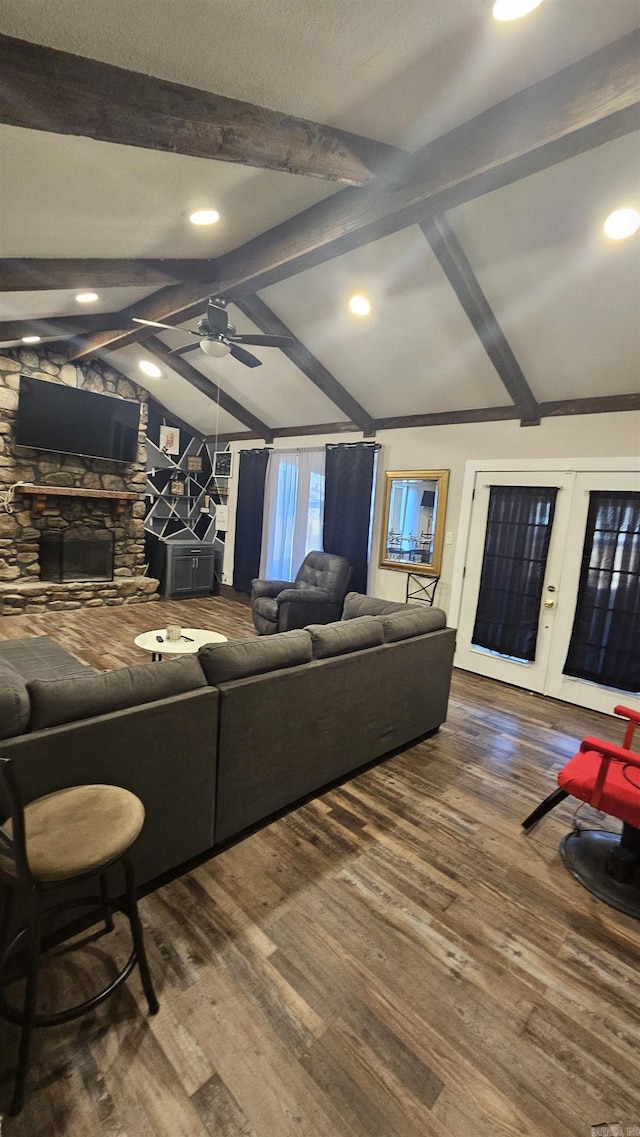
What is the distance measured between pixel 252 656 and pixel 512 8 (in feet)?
8.24

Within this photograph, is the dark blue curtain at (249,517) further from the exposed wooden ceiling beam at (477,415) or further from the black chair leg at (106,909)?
the black chair leg at (106,909)

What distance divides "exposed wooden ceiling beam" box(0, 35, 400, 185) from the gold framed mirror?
3.26 m

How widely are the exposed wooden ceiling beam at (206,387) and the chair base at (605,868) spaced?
605 centimetres

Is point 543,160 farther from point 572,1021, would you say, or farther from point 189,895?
point 189,895

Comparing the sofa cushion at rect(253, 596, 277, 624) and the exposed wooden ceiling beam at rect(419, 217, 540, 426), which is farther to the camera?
the sofa cushion at rect(253, 596, 277, 624)

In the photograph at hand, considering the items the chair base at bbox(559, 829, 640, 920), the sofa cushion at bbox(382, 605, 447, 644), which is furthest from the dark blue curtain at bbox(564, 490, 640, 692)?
the chair base at bbox(559, 829, 640, 920)

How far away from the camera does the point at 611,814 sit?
80.4 inches

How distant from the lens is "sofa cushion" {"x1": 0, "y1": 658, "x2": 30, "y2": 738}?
150cm

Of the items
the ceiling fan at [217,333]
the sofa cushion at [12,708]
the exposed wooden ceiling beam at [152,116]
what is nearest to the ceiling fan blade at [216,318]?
the ceiling fan at [217,333]

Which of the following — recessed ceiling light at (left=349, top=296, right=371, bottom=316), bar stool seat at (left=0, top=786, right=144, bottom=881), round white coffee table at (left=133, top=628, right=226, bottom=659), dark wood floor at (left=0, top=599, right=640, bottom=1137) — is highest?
recessed ceiling light at (left=349, top=296, right=371, bottom=316)

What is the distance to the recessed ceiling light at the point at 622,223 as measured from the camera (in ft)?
8.63

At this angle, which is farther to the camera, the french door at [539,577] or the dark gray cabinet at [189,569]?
the dark gray cabinet at [189,569]

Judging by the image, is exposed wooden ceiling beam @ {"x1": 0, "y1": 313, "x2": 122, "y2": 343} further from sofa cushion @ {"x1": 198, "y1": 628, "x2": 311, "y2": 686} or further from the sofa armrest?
sofa cushion @ {"x1": 198, "y1": 628, "x2": 311, "y2": 686}

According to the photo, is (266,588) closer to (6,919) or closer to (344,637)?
(344,637)
